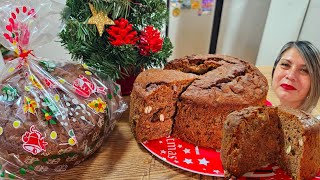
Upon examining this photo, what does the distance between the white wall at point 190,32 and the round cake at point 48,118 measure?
3.86ft

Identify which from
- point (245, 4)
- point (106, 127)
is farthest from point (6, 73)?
point (245, 4)

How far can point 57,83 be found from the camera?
2.43 feet

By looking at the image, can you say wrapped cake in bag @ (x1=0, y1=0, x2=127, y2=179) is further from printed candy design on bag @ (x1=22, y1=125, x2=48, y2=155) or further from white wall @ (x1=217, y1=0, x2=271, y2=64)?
white wall @ (x1=217, y1=0, x2=271, y2=64)

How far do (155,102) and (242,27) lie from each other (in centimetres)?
139

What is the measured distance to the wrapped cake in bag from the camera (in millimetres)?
652

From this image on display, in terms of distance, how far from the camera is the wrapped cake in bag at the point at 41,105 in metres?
0.65

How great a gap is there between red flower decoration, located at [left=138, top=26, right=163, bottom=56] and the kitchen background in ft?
3.08

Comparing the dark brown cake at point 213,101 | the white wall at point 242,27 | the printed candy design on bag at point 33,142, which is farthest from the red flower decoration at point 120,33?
the white wall at point 242,27

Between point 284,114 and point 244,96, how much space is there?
0.13 meters

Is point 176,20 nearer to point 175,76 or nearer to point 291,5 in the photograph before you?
point 291,5

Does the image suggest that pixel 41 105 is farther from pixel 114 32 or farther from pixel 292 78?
pixel 292 78

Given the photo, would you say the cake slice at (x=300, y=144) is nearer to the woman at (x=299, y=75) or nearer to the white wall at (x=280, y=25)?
the woman at (x=299, y=75)

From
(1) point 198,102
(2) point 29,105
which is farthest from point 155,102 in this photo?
(2) point 29,105

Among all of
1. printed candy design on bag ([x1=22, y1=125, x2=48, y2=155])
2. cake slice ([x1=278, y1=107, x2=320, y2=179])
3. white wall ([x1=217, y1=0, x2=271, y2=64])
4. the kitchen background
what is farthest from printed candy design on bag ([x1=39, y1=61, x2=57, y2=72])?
white wall ([x1=217, y1=0, x2=271, y2=64])
